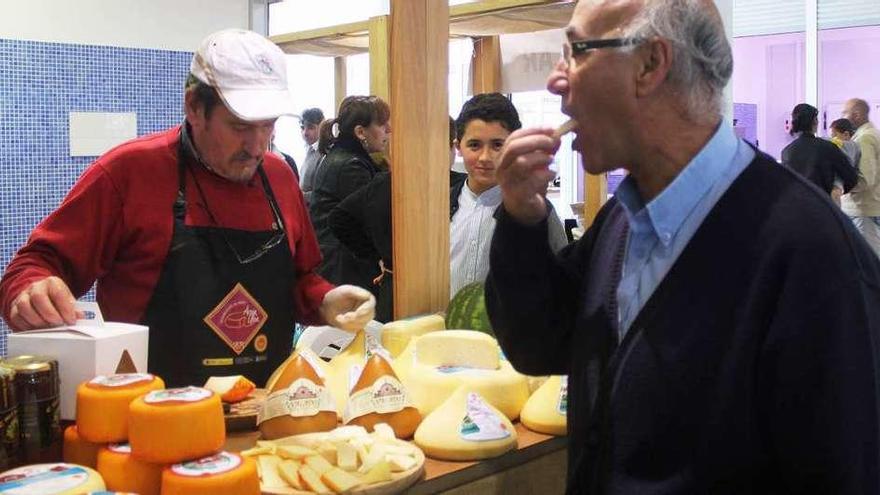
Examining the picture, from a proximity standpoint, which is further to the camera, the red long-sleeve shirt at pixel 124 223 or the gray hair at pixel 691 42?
the red long-sleeve shirt at pixel 124 223

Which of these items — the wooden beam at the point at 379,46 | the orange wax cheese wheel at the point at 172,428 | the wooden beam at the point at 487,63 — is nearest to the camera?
the orange wax cheese wheel at the point at 172,428

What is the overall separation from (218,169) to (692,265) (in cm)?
150

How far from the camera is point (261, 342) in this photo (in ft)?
8.43

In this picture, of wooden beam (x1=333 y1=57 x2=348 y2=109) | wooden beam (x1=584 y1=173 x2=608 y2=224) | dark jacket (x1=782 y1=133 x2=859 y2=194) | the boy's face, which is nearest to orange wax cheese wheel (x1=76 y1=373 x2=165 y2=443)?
the boy's face

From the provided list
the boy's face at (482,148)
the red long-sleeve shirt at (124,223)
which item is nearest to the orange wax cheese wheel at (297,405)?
the red long-sleeve shirt at (124,223)

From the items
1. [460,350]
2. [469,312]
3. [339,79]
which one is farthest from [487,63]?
[460,350]

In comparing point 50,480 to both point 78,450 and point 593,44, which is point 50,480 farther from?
point 593,44

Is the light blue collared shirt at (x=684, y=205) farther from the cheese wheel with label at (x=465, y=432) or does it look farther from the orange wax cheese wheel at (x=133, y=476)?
the orange wax cheese wheel at (x=133, y=476)

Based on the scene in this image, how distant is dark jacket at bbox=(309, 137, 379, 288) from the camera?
4.74 metres

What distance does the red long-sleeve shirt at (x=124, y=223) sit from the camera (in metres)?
2.46

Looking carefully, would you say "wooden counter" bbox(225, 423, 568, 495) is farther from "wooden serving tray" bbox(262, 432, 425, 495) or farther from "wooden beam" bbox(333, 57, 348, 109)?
"wooden beam" bbox(333, 57, 348, 109)

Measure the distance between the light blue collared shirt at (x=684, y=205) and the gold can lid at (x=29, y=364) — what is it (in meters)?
1.04

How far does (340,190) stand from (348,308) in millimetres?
2249

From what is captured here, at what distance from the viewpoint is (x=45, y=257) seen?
8.00 ft
